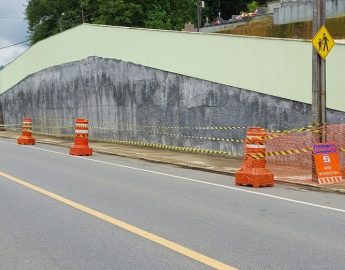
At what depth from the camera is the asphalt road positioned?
5.74 meters

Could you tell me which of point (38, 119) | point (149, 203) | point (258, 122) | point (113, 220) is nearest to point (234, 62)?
point (258, 122)

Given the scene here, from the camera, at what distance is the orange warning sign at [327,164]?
11.7 meters

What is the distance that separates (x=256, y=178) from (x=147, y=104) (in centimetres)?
1212

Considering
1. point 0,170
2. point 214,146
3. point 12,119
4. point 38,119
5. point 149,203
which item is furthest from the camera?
point 12,119

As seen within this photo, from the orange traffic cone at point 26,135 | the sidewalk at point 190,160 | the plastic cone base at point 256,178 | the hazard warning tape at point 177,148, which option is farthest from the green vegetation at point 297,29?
the orange traffic cone at point 26,135

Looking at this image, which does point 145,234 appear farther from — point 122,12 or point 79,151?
point 122,12

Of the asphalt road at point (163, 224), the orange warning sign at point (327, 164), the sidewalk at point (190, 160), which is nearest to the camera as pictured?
the asphalt road at point (163, 224)

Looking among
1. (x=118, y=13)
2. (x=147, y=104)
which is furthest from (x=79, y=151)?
(x=118, y=13)

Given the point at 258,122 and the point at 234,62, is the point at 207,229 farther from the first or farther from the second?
the point at 234,62

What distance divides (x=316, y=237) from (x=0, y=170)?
9.64m

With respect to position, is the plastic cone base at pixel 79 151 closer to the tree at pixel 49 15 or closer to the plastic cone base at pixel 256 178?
the plastic cone base at pixel 256 178

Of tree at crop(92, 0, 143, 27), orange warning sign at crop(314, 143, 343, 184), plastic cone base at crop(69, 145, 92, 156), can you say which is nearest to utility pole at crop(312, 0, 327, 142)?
orange warning sign at crop(314, 143, 343, 184)

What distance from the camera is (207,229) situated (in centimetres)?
716

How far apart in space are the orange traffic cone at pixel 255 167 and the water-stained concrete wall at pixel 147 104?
3922 millimetres
